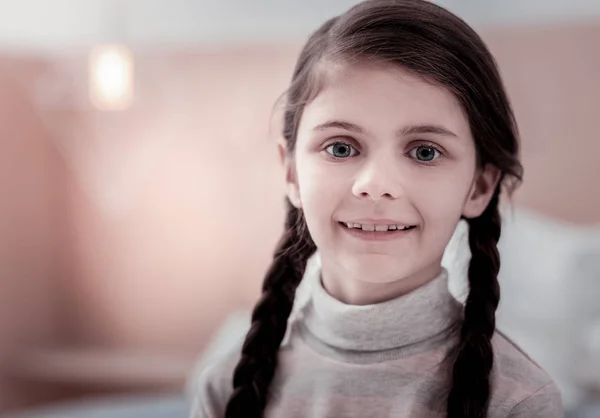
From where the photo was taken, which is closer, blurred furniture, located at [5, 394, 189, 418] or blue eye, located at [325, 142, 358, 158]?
blue eye, located at [325, 142, 358, 158]

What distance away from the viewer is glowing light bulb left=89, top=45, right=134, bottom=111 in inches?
79.4

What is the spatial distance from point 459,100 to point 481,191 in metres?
0.08

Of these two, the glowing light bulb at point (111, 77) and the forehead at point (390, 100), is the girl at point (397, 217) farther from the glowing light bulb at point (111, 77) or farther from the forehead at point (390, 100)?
the glowing light bulb at point (111, 77)

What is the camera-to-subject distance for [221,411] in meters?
0.71

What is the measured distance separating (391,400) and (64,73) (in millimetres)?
1728

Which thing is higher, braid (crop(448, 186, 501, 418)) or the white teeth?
the white teeth

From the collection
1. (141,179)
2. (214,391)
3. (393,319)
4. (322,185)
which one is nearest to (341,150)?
(322,185)

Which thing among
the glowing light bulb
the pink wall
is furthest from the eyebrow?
the pink wall

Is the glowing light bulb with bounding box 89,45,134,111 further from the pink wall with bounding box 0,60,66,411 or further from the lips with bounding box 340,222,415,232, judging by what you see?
the lips with bounding box 340,222,415,232

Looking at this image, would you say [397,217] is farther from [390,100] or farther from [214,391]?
[214,391]

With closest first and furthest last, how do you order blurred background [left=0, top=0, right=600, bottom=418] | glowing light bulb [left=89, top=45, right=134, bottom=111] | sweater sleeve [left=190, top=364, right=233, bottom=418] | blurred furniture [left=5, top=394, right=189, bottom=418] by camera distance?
sweater sleeve [left=190, top=364, right=233, bottom=418] < blurred furniture [left=5, top=394, right=189, bottom=418] < blurred background [left=0, top=0, right=600, bottom=418] < glowing light bulb [left=89, top=45, right=134, bottom=111]

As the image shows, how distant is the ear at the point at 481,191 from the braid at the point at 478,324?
10 mm

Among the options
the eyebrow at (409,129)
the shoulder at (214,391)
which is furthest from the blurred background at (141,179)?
the eyebrow at (409,129)

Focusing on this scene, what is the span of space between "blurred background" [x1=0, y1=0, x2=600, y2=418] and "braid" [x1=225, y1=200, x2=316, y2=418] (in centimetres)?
80
